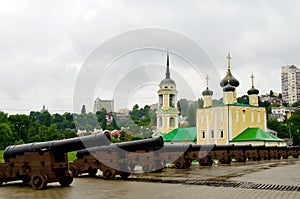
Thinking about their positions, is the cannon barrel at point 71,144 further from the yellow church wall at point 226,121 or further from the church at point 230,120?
the yellow church wall at point 226,121

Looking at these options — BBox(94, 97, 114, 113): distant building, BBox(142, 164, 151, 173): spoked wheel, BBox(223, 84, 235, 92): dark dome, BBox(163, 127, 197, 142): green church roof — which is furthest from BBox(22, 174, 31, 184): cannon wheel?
BBox(223, 84, 235, 92): dark dome

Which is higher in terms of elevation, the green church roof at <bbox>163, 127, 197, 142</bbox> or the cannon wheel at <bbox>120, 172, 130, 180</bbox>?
the green church roof at <bbox>163, 127, 197, 142</bbox>

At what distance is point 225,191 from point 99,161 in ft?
18.0

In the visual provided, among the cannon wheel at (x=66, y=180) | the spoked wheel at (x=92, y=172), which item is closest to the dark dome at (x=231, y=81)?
the spoked wheel at (x=92, y=172)

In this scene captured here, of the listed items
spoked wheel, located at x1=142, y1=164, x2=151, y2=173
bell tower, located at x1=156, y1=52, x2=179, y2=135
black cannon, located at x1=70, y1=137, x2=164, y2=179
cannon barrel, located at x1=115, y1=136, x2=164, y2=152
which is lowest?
spoked wheel, located at x1=142, y1=164, x2=151, y2=173

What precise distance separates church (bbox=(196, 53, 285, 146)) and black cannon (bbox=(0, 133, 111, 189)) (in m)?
40.8

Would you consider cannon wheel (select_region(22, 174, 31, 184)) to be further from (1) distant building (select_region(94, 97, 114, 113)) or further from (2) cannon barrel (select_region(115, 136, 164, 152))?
(1) distant building (select_region(94, 97, 114, 113))

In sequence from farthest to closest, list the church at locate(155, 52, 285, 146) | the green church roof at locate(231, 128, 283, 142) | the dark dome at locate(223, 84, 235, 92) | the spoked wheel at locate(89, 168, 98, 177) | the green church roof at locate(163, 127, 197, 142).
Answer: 1. the dark dome at locate(223, 84, 235, 92)
2. the green church roof at locate(163, 127, 197, 142)
3. the church at locate(155, 52, 285, 146)
4. the green church roof at locate(231, 128, 283, 142)
5. the spoked wheel at locate(89, 168, 98, 177)

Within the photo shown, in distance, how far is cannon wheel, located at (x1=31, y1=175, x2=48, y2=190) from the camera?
10.5 meters

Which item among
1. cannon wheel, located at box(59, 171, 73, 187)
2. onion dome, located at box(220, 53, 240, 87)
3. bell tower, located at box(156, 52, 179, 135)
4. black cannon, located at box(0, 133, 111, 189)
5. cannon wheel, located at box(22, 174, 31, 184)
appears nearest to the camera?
black cannon, located at box(0, 133, 111, 189)

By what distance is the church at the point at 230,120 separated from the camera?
5150cm

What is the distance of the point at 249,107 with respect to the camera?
54.1 metres

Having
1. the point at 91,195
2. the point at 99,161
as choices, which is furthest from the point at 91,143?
the point at 99,161

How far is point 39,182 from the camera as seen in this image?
1062cm
